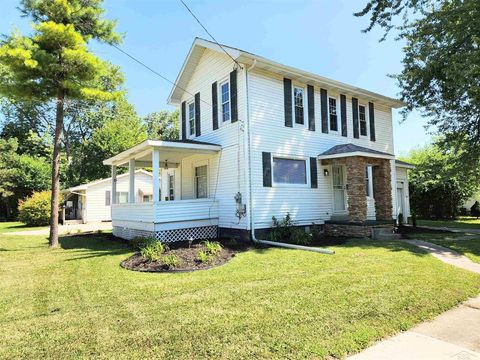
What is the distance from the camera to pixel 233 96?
1178cm

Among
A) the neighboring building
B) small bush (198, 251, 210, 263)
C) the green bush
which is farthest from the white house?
the neighboring building

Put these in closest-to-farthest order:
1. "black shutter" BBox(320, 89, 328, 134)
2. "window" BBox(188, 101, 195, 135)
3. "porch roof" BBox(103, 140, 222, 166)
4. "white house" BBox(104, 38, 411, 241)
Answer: "porch roof" BBox(103, 140, 222, 166)
"white house" BBox(104, 38, 411, 241)
"black shutter" BBox(320, 89, 328, 134)
"window" BBox(188, 101, 195, 135)

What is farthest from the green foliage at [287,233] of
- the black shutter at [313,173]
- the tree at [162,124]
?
the tree at [162,124]

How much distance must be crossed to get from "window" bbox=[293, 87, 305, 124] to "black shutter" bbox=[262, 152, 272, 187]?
207 centimetres

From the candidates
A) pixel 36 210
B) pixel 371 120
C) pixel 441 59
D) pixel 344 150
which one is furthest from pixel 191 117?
pixel 36 210

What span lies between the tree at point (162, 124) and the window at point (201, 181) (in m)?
28.5

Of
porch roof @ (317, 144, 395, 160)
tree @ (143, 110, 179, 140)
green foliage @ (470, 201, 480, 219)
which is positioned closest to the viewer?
porch roof @ (317, 144, 395, 160)

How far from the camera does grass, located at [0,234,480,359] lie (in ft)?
11.9

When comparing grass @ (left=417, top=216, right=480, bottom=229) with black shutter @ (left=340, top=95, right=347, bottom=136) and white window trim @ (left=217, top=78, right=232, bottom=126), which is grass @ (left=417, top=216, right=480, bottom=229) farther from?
white window trim @ (left=217, top=78, right=232, bottom=126)

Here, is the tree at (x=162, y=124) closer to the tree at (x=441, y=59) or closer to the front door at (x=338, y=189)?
the front door at (x=338, y=189)

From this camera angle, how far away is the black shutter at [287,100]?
40.0ft

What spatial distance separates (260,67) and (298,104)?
87.8 inches

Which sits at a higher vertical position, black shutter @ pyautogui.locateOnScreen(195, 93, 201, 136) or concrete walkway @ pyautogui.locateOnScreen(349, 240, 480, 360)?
black shutter @ pyautogui.locateOnScreen(195, 93, 201, 136)

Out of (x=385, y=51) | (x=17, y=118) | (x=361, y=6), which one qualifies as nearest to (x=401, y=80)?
(x=385, y=51)
